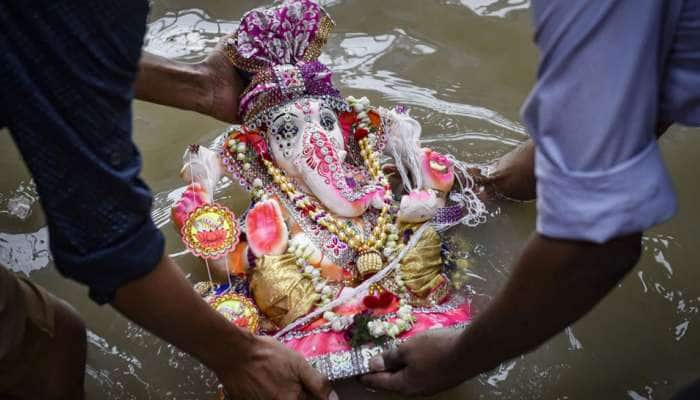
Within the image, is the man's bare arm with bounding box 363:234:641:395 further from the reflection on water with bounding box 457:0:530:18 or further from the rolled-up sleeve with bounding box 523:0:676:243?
the reflection on water with bounding box 457:0:530:18

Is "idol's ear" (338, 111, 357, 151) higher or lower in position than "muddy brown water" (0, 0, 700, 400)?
higher

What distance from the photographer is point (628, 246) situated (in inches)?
38.5

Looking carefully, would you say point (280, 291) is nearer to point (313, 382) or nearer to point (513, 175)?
point (313, 382)

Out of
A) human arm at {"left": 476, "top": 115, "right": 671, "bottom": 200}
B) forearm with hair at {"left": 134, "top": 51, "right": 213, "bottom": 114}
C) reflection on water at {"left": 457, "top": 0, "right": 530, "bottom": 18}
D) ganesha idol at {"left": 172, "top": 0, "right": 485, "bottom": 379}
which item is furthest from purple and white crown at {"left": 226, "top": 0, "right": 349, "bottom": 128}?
reflection on water at {"left": 457, "top": 0, "right": 530, "bottom": 18}

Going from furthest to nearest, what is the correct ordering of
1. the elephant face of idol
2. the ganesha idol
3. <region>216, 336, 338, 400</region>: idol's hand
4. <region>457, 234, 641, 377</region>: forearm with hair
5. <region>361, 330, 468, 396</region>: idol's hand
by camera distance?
the elephant face of idol < the ganesha idol < <region>216, 336, 338, 400</region>: idol's hand < <region>361, 330, 468, 396</region>: idol's hand < <region>457, 234, 641, 377</region>: forearm with hair

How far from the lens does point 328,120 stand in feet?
6.33

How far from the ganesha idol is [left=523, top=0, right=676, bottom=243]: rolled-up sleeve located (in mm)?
841

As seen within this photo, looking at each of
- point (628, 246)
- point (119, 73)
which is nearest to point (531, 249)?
point (628, 246)

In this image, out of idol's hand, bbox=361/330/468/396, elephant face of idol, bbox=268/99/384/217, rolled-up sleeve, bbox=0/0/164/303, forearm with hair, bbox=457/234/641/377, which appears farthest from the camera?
elephant face of idol, bbox=268/99/384/217

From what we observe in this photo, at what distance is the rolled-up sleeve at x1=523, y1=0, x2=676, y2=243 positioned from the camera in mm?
845

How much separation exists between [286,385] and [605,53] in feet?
3.43

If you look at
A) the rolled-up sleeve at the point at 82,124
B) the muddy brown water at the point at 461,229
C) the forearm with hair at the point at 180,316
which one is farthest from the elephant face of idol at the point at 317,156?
the rolled-up sleeve at the point at 82,124

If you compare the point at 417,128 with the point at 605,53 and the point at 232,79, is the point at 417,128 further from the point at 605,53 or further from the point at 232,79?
the point at 605,53

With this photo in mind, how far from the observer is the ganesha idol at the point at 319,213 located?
1.70m
